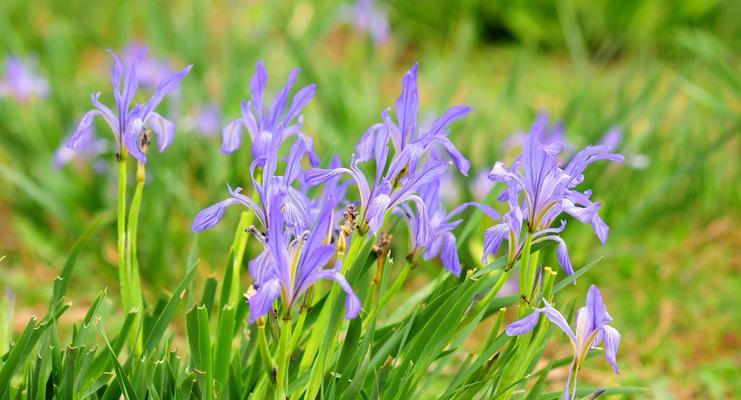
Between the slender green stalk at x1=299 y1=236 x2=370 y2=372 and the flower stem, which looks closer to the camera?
the slender green stalk at x1=299 y1=236 x2=370 y2=372

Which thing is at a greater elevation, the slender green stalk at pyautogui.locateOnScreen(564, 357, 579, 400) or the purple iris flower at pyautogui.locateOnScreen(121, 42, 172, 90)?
the purple iris flower at pyautogui.locateOnScreen(121, 42, 172, 90)

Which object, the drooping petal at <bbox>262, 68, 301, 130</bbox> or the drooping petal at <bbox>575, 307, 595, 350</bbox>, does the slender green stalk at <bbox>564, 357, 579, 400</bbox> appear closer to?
the drooping petal at <bbox>575, 307, 595, 350</bbox>

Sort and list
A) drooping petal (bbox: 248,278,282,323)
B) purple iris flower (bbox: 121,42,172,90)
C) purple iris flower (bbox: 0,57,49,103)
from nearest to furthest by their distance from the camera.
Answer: drooping petal (bbox: 248,278,282,323) → purple iris flower (bbox: 0,57,49,103) → purple iris flower (bbox: 121,42,172,90)

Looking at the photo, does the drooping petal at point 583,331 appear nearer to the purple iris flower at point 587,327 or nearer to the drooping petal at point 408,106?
the purple iris flower at point 587,327

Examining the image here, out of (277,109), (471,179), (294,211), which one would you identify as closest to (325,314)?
(294,211)

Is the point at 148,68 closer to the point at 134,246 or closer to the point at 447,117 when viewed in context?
the point at 134,246

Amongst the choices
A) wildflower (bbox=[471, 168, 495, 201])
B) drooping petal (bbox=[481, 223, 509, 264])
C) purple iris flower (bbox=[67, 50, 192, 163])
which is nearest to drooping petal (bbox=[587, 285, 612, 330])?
drooping petal (bbox=[481, 223, 509, 264])
